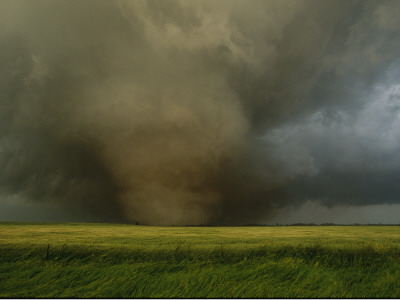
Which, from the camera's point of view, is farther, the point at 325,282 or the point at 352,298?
the point at 325,282

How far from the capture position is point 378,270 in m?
15.4

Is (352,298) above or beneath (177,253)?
beneath

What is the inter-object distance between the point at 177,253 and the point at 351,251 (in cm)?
1160

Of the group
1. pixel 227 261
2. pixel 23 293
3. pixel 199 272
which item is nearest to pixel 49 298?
pixel 23 293

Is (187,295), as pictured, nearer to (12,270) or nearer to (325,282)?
(325,282)

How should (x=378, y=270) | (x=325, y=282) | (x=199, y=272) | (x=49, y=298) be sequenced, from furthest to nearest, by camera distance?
(x=378, y=270) < (x=199, y=272) < (x=325, y=282) < (x=49, y=298)

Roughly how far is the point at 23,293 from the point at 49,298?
4.17 feet

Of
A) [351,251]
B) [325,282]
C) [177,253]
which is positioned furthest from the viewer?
[351,251]

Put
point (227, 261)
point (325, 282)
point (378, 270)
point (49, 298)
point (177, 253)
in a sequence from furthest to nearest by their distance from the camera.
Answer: point (177, 253)
point (227, 261)
point (378, 270)
point (325, 282)
point (49, 298)

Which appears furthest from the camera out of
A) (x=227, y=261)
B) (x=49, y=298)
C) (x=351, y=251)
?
(x=351, y=251)

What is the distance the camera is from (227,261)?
16.5 metres

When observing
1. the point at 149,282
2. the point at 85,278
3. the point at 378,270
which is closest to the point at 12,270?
the point at 85,278

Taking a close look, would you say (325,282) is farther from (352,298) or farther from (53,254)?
(53,254)

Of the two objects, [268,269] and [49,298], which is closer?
[49,298]
